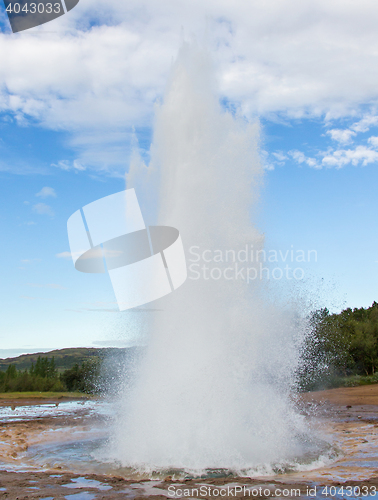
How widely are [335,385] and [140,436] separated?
1449 inches

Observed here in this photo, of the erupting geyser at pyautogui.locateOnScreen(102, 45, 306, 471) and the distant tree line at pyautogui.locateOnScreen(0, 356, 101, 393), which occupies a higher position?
the erupting geyser at pyautogui.locateOnScreen(102, 45, 306, 471)

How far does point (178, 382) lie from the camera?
12102mm

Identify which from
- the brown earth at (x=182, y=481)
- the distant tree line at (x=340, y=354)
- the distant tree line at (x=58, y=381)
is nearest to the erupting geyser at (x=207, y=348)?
the brown earth at (x=182, y=481)

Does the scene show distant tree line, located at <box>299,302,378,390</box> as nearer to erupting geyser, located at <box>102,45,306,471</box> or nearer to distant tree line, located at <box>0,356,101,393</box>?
distant tree line, located at <box>0,356,101,393</box>

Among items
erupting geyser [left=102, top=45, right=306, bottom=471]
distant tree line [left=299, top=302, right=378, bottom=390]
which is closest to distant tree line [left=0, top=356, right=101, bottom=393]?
distant tree line [left=299, top=302, right=378, bottom=390]

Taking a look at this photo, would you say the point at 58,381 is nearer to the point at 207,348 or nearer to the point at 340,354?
the point at 340,354

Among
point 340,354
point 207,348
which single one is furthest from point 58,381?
point 207,348

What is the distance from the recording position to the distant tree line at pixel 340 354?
43000mm

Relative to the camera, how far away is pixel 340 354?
4728 cm

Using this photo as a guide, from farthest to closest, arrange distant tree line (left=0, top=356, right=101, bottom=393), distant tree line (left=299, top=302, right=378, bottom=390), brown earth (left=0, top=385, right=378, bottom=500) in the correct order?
distant tree line (left=0, top=356, right=101, bottom=393)
distant tree line (left=299, top=302, right=378, bottom=390)
brown earth (left=0, top=385, right=378, bottom=500)

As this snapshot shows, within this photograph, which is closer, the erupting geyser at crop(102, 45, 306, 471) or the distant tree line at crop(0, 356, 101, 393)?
the erupting geyser at crop(102, 45, 306, 471)

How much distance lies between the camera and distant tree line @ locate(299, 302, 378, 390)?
4300 centimetres

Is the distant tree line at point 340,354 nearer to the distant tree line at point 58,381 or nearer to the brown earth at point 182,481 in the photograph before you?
the distant tree line at point 58,381

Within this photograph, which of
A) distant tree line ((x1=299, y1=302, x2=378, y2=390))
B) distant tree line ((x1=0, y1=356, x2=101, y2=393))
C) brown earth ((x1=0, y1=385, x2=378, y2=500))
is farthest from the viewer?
distant tree line ((x1=0, y1=356, x2=101, y2=393))
